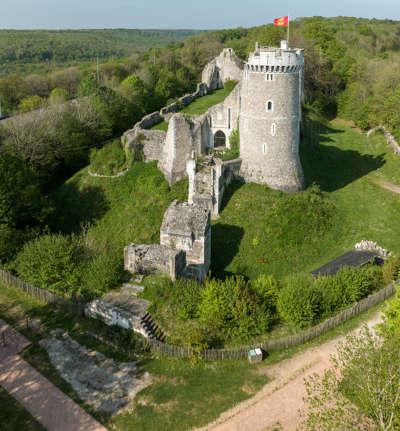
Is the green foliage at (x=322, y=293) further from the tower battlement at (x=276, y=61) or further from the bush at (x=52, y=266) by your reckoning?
the tower battlement at (x=276, y=61)

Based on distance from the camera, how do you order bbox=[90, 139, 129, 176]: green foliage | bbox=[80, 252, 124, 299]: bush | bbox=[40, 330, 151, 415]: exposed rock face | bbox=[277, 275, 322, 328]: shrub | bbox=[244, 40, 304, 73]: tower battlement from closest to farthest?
bbox=[40, 330, 151, 415]: exposed rock face < bbox=[277, 275, 322, 328]: shrub < bbox=[80, 252, 124, 299]: bush < bbox=[244, 40, 304, 73]: tower battlement < bbox=[90, 139, 129, 176]: green foliage

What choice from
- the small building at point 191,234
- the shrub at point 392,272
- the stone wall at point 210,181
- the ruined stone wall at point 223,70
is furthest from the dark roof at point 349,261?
the ruined stone wall at point 223,70

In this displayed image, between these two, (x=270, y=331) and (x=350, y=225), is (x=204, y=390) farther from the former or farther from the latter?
(x=350, y=225)

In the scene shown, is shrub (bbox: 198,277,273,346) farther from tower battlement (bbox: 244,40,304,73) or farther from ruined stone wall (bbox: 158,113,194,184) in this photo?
tower battlement (bbox: 244,40,304,73)

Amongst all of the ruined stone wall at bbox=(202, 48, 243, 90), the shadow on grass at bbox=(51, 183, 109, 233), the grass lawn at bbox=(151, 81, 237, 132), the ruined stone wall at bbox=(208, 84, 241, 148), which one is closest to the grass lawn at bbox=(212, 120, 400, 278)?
the ruined stone wall at bbox=(208, 84, 241, 148)

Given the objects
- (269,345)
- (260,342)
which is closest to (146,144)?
(260,342)

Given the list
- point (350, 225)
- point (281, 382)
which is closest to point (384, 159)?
point (350, 225)
